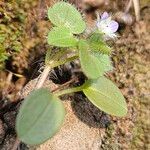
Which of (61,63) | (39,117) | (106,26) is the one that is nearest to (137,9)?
(106,26)

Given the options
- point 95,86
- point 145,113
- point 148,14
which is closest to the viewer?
point 95,86

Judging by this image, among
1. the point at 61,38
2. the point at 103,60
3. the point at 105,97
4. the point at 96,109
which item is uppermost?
the point at 61,38

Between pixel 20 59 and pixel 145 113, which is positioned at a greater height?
pixel 20 59

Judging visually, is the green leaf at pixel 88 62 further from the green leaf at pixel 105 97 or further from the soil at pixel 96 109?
the soil at pixel 96 109

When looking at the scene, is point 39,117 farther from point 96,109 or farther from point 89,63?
point 96,109

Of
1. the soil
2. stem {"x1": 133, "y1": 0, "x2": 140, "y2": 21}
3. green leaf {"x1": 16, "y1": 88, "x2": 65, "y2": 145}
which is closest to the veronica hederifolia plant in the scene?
green leaf {"x1": 16, "y1": 88, "x2": 65, "y2": 145}

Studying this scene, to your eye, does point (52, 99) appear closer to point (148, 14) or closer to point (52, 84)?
point (52, 84)

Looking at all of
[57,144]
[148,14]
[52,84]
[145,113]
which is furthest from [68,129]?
[148,14]

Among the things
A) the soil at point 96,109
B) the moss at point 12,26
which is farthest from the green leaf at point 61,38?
the moss at point 12,26
